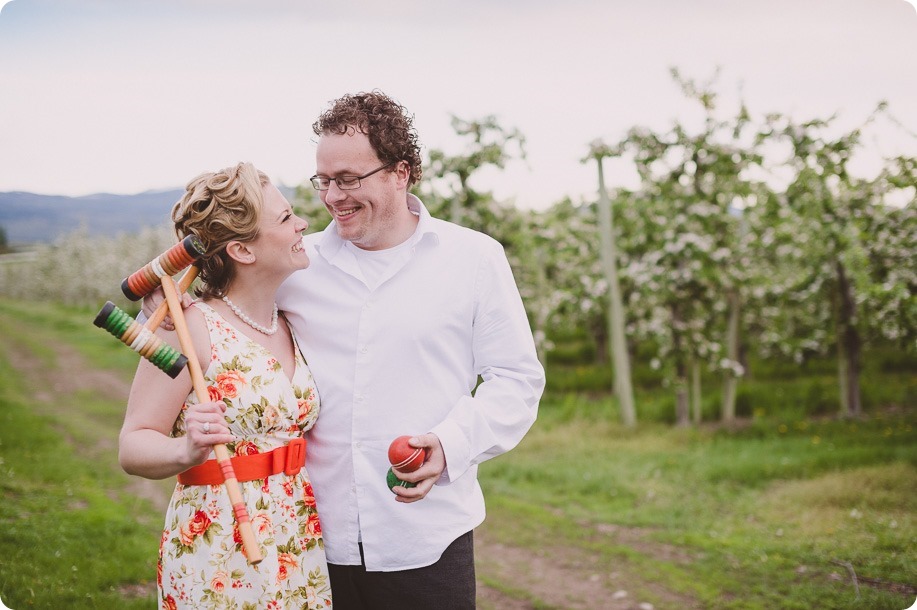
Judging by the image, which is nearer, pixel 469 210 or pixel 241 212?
pixel 241 212

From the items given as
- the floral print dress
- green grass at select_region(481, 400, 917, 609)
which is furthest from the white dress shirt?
green grass at select_region(481, 400, 917, 609)

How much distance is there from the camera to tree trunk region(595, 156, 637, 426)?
10.6m

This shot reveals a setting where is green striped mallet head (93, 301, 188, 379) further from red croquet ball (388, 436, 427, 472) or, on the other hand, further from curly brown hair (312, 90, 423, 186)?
curly brown hair (312, 90, 423, 186)

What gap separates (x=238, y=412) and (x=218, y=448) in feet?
0.77

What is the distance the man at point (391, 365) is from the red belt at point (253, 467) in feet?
0.47

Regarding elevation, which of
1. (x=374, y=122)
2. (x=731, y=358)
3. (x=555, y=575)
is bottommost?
(x=555, y=575)

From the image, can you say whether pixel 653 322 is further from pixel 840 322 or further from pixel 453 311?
pixel 453 311

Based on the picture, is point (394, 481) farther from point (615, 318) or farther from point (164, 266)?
point (615, 318)

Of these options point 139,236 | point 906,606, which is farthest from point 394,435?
point 139,236

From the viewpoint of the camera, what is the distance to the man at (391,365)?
249cm

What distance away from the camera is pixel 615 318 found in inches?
431

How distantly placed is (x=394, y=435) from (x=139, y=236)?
48101 millimetres

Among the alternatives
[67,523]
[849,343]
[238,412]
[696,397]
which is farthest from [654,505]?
[238,412]

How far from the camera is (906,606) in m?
5.04
